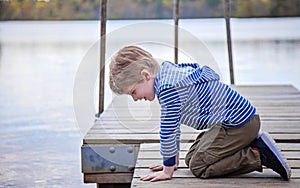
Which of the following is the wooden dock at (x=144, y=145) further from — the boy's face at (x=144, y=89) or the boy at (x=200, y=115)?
the boy's face at (x=144, y=89)

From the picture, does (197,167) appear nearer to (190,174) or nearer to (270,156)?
(190,174)

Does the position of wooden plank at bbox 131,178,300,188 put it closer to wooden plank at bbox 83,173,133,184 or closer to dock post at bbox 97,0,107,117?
wooden plank at bbox 83,173,133,184

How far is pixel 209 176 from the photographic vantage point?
94.4 inches

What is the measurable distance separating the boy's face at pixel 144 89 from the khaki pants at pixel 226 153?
0.28 m

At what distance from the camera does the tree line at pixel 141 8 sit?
18.2 meters

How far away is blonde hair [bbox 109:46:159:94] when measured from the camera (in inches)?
91.7

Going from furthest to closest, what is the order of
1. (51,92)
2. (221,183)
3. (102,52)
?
(51,92) → (102,52) → (221,183)

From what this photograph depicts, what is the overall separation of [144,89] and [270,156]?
1.70ft

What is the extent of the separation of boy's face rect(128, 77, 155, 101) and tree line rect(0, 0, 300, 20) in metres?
14.9

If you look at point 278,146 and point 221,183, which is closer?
point 221,183

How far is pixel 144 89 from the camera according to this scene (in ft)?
7.76

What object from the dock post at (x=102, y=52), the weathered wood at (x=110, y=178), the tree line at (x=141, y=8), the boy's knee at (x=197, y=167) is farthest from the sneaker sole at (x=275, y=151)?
the tree line at (x=141, y=8)

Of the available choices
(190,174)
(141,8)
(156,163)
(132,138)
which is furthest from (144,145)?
(141,8)

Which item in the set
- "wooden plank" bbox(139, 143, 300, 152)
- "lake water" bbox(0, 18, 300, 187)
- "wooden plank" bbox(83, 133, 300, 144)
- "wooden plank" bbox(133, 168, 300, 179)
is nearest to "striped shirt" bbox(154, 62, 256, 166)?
"wooden plank" bbox(133, 168, 300, 179)
